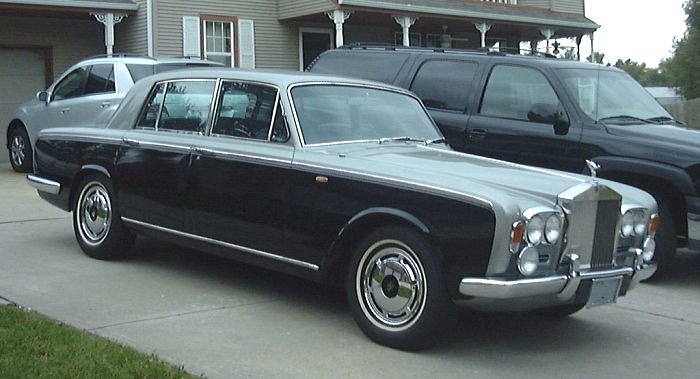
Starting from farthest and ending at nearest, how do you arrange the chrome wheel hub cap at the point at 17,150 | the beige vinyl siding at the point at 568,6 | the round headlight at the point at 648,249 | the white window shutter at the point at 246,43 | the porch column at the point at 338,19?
the beige vinyl siding at the point at 568,6 < the white window shutter at the point at 246,43 < the porch column at the point at 338,19 < the chrome wheel hub cap at the point at 17,150 < the round headlight at the point at 648,249

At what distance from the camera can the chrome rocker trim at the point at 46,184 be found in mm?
7977

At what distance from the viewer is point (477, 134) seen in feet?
29.7

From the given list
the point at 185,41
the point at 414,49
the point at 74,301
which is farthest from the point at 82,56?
the point at 74,301

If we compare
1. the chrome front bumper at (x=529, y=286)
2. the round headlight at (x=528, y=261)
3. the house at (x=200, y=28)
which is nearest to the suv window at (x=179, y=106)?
the chrome front bumper at (x=529, y=286)

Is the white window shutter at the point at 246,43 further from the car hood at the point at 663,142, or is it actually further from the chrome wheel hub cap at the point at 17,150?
the car hood at the point at 663,142

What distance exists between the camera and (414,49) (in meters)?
10.0

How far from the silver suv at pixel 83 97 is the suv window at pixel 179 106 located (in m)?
5.09

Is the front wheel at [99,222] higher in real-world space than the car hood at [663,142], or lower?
lower

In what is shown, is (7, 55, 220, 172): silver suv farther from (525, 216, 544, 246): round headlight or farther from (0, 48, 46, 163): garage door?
(525, 216, 544, 246): round headlight

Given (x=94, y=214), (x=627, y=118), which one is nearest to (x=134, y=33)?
(x=94, y=214)

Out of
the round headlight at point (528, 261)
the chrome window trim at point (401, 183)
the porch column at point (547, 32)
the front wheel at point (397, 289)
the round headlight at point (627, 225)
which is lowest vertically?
the front wheel at point (397, 289)

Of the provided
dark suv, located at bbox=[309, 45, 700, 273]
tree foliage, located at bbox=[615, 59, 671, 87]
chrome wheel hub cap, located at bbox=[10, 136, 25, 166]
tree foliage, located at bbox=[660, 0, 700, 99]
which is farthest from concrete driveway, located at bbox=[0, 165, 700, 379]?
tree foliage, located at bbox=[615, 59, 671, 87]

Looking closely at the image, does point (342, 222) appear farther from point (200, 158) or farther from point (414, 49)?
point (414, 49)

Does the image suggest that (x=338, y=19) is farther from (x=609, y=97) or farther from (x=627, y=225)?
(x=627, y=225)
